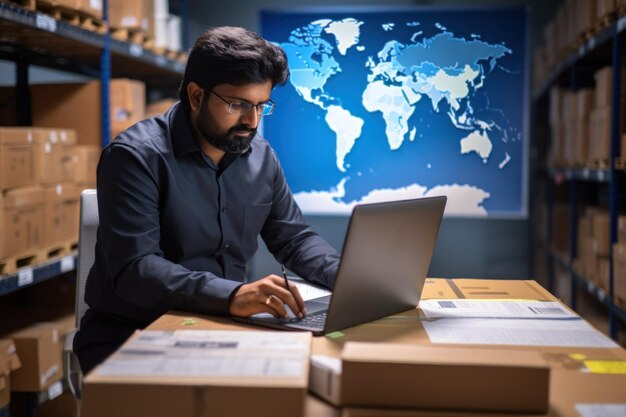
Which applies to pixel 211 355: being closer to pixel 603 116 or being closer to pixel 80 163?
pixel 80 163

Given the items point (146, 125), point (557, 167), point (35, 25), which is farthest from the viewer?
point (557, 167)

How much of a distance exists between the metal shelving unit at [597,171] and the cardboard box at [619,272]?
6 cm

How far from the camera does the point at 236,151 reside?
197cm

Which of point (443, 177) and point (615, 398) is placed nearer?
point (615, 398)

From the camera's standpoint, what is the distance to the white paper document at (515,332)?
54.2 inches

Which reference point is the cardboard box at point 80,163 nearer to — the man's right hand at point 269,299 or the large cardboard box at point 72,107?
the large cardboard box at point 72,107

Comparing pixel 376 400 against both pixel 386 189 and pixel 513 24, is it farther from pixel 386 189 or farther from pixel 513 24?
pixel 513 24

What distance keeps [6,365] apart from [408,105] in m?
1.87

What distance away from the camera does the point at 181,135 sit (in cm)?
190

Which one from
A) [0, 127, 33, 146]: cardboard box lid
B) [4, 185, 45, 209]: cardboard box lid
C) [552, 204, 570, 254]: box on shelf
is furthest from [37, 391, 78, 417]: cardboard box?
[552, 204, 570, 254]: box on shelf

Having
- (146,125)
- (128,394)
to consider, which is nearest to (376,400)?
(128,394)

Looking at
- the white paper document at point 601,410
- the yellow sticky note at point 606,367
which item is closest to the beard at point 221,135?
the yellow sticky note at point 606,367

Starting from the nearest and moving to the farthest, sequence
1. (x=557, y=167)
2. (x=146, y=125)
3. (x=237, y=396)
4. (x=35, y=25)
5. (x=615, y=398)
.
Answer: (x=237, y=396) → (x=615, y=398) → (x=146, y=125) → (x=35, y=25) → (x=557, y=167)

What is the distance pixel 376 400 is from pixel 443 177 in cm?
201
